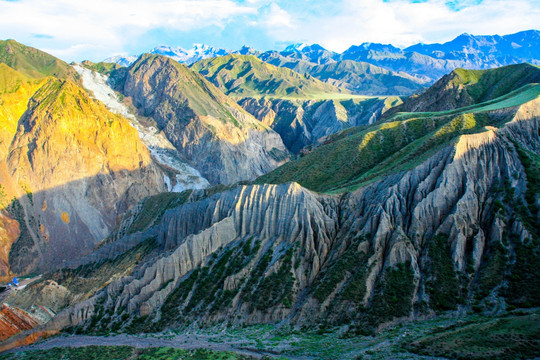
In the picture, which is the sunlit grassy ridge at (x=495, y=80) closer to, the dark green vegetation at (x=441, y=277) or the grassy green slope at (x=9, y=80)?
the dark green vegetation at (x=441, y=277)

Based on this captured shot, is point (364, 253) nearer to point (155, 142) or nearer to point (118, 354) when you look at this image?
point (118, 354)

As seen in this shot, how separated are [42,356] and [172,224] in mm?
25621

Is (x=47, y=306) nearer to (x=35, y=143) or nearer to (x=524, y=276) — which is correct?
(x=524, y=276)

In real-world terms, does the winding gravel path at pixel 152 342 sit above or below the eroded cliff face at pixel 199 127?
below

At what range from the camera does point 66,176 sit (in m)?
111

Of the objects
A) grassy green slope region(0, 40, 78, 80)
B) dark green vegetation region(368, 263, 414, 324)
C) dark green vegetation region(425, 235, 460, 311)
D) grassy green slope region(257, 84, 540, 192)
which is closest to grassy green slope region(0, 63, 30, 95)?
grassy green slope region(0, 40, 78, 80)

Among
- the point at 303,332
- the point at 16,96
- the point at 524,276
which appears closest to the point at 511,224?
the point at 524,276

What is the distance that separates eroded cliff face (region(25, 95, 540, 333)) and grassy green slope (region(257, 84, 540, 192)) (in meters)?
9.33

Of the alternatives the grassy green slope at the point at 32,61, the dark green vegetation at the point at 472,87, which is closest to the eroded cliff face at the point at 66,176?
the grassy green slope at the point at 32,61

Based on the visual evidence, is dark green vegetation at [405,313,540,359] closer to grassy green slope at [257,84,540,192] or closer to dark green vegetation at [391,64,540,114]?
grassy green slope at [257,84,540,192]

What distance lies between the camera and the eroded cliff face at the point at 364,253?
37156 millimetres

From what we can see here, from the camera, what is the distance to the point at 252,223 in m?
50.7

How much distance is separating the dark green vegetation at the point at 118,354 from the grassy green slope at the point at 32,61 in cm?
14423

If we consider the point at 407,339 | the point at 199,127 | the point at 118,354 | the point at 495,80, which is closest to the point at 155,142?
the point at 199,127
